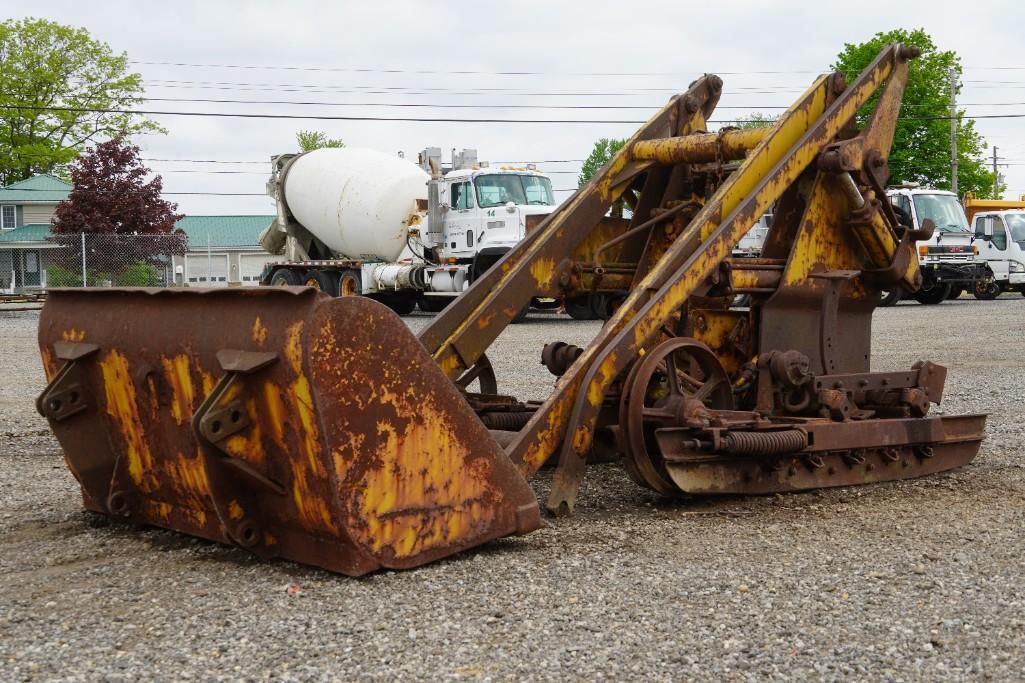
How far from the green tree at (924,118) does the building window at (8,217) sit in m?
39.4

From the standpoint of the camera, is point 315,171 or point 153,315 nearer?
point 153,315

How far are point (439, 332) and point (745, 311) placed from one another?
1590 millimetres

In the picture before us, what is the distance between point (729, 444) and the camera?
5543mm

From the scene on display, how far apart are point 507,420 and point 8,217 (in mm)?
60988

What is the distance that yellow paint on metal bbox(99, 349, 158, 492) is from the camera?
5.14 metres

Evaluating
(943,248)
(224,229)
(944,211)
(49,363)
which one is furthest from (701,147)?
(224,229)

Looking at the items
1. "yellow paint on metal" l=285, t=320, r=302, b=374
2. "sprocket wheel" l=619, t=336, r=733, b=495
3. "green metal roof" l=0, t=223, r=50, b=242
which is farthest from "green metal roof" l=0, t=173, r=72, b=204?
"yellow paint on metal" l=285, t=320, r=302, b=374

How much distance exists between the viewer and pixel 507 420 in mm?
6566

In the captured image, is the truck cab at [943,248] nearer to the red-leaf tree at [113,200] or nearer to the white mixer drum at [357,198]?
the white mixer drum at [357,198]

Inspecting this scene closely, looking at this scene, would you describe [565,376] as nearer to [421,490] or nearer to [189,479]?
[421,490]

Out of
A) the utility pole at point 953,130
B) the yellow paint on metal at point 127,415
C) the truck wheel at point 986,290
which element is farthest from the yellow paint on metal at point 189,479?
the utility pole at point 953,130

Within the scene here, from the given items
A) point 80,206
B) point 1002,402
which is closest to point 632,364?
point 1002,402

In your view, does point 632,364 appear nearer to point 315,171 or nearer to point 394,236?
point 394,236

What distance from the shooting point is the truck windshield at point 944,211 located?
90.9 ft
